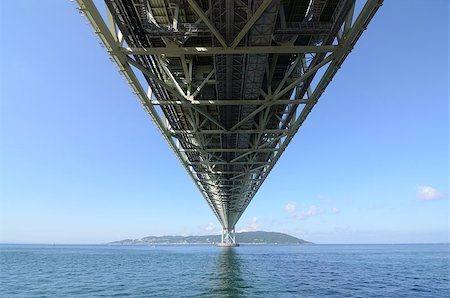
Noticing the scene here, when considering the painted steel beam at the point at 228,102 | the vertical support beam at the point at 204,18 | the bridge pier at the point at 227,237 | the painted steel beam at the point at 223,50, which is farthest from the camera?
the bridge pier at the point at 227,237

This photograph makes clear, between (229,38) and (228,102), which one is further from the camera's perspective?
(228,102)

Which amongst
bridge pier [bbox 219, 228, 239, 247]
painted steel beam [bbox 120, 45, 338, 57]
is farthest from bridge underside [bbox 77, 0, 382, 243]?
bridge pier [bbox 219, 228, 239, 247]

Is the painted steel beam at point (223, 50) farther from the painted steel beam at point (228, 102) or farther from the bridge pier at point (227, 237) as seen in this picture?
the bridge pier at point (227, 237)

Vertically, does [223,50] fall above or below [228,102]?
below

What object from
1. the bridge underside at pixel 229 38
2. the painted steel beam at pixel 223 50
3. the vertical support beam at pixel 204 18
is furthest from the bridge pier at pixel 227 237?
the vertical support beam at pixel 204 18

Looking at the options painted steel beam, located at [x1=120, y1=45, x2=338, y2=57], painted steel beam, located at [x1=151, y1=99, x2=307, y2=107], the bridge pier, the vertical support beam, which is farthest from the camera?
the bridge pier

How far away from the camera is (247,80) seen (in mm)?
17672

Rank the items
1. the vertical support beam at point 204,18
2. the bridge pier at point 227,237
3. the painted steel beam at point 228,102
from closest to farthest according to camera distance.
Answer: the vertical support beam at point 204,18 → the painted steel beam at point 228,102 → the bridge pier at point 227,237

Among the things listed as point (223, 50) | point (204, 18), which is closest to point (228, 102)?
point (223, 50)

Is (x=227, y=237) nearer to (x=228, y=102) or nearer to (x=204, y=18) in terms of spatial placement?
(x=228, y=102)

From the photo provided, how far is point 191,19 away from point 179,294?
635 inches

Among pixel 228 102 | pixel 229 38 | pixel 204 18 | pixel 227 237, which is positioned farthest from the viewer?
pixel 227 237

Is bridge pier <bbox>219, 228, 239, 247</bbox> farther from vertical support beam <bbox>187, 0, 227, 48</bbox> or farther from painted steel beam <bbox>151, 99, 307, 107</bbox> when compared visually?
vertical support beam <bbox>187, 0, 227, 48</bbox>

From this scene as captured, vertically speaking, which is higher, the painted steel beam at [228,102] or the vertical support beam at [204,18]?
the painted steel beam at [228,102]
